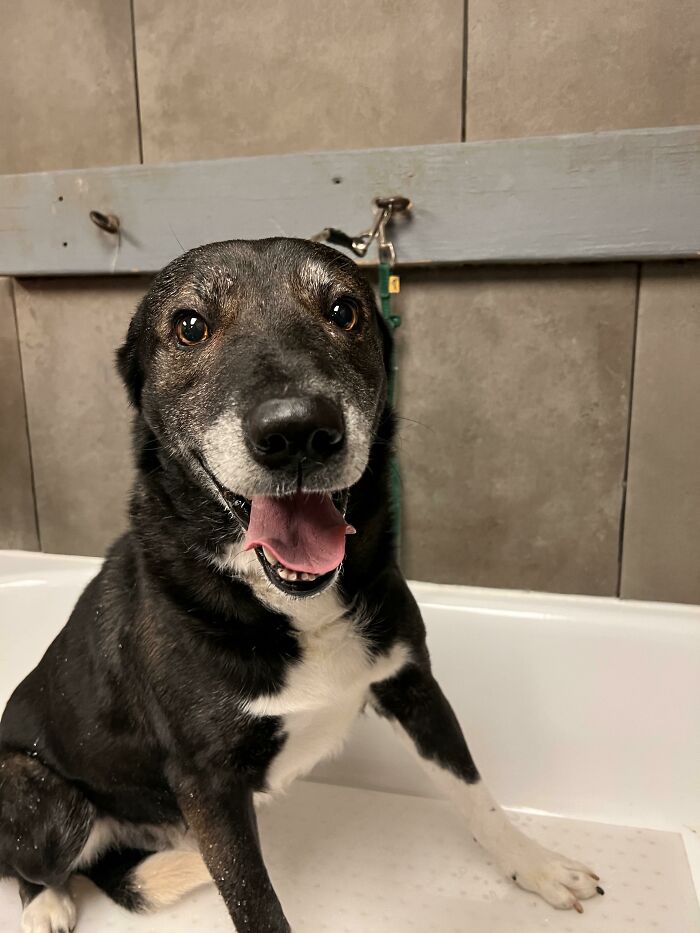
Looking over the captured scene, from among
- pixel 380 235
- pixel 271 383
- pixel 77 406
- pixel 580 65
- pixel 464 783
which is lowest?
pixel 464 783

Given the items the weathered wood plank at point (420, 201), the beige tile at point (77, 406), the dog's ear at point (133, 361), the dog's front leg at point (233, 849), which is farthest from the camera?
the beige tile at point (77, 406)

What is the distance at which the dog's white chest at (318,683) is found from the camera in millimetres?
867

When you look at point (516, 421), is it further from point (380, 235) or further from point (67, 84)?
point (67, 84)

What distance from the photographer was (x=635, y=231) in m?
1.27

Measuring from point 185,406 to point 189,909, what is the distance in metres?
0.86

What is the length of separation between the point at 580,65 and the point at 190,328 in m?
1.00

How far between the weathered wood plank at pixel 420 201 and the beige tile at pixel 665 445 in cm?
10

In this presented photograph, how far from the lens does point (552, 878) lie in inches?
41.9

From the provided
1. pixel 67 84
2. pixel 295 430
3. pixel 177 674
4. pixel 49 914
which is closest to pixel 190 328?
pixel 295 430

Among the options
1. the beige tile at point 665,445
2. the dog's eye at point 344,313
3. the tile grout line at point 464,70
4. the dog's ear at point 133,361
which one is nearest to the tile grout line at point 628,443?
the beige tile at point 665,445

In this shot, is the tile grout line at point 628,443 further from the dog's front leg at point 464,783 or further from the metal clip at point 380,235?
the dog's front leg at point 464,783

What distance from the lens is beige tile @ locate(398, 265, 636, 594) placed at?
1.40 metres

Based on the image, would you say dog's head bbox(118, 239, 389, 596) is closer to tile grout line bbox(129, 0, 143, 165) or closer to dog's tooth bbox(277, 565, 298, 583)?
dog's tooth bbox(277, 565, 298, 583)

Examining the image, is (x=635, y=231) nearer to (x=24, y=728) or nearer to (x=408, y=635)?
(x=408, y=635)
